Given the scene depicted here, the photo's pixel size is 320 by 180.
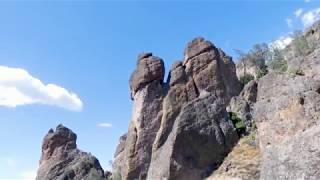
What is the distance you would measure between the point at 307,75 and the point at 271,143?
15.3 ft

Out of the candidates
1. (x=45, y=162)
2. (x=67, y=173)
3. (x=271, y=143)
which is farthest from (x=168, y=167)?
(x=45, y=162)

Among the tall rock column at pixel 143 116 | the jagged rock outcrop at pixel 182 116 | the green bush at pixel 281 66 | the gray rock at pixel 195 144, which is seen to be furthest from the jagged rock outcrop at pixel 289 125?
the tall rock column at pixel 143 116

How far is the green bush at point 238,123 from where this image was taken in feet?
109

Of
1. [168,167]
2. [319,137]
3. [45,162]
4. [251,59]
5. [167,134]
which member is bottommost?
[319,137]

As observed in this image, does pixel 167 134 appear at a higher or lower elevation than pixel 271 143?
higher

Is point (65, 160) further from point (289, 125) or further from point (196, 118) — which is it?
point (289, 125)

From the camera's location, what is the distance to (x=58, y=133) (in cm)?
5300

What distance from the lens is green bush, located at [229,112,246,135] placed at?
33281 millimetres

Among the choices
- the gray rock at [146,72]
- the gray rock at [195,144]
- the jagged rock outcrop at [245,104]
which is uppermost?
the gray rock at [146,72]

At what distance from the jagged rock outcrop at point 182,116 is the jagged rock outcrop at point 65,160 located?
11071 mm

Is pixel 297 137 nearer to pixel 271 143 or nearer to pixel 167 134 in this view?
pixel 271 143

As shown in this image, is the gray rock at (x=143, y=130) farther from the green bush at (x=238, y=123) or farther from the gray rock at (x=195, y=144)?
the green bush at (x=238, y=123)

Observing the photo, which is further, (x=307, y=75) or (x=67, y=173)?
(x=67, y=173)

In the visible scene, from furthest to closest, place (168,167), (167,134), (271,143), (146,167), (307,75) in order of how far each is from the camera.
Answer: (146,167) → (167,134) → (168,167) → (307,75) → (271,143)
